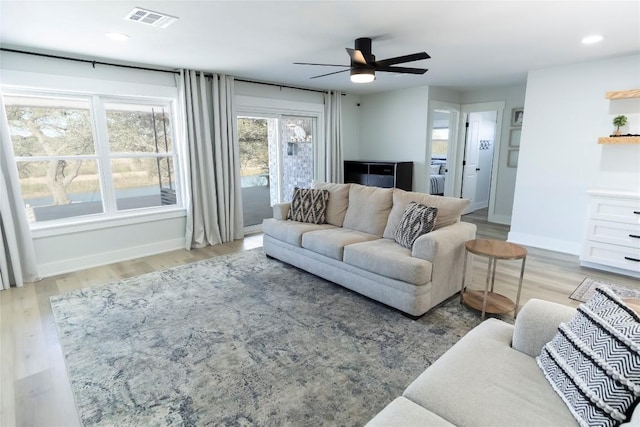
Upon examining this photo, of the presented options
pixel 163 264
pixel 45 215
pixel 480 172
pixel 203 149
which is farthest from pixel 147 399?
pixel 480 172

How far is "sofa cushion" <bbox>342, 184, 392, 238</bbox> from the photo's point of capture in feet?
11.7

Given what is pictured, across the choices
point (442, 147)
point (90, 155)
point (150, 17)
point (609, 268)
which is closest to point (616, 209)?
point (609, 268)

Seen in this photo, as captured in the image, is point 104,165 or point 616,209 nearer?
point 616,209

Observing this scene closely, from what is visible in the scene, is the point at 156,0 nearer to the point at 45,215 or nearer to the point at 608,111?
the point at 45,215

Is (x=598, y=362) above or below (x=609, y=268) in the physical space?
above

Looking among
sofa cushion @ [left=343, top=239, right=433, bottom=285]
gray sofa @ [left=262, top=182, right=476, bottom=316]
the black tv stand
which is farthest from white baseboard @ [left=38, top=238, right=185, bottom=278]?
the black tv stand

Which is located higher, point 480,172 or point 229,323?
point 480,172

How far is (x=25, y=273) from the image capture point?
140 inches

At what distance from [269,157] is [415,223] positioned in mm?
3330

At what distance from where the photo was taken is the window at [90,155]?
11.8 ft

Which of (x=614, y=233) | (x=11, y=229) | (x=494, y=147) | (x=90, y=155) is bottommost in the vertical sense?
(x=614, y=233)

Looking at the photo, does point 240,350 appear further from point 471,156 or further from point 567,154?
point 471,156

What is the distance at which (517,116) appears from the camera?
18.7 feet

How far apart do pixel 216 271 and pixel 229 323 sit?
1.21 metres
